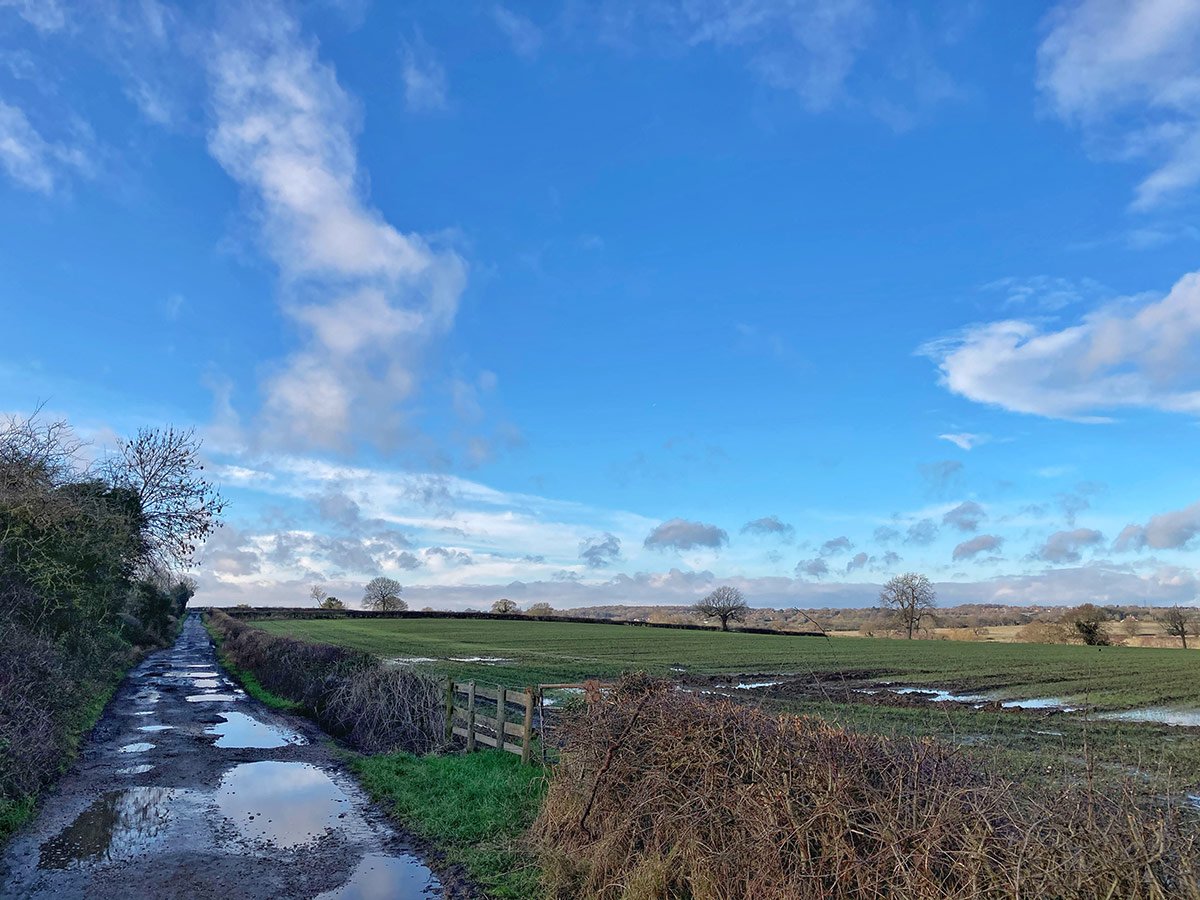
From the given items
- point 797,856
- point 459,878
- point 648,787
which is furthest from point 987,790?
point 459,878

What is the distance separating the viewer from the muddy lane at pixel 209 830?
28.7ft

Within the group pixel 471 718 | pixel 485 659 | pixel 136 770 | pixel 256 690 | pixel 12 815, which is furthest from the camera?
pixel 485 659

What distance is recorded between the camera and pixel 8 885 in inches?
336

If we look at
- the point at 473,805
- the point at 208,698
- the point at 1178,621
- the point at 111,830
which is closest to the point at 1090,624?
the point at 1178,621

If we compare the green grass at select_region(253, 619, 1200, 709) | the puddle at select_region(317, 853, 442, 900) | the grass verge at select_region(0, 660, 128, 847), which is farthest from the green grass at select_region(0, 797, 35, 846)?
the green grass at select_region(253, 619, 1200, 709)

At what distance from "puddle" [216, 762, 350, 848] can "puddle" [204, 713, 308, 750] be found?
255cm

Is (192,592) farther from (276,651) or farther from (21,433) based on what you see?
(21,433)

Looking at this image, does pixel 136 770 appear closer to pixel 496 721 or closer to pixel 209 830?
pixel 209 830

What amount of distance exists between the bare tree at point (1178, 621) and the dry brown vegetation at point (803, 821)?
95.9m

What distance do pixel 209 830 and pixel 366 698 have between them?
8.17 m

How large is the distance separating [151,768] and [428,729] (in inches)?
208

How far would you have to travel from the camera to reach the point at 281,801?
41.8ft

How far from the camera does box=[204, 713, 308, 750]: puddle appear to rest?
18.1m

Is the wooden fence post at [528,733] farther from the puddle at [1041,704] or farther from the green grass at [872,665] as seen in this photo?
the puddle at [1041,704]
